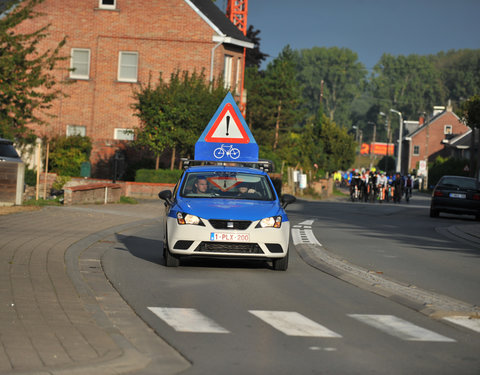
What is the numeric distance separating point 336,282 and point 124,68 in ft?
112

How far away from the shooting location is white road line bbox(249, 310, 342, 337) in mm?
7848

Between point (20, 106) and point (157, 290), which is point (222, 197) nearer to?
point (157, 290)

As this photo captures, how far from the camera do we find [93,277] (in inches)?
441

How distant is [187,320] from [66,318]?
1.14m

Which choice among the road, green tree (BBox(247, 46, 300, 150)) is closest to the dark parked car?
the road

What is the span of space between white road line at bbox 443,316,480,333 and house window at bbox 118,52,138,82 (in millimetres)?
36854

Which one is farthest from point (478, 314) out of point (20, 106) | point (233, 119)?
point (20, 106)

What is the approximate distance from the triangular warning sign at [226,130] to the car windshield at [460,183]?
16735mm

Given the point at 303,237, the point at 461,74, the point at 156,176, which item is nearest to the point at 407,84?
the point at 461,74

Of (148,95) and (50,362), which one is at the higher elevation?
(148,95)

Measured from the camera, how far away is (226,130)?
1731 cm

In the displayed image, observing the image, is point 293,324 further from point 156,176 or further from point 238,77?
point 238,77

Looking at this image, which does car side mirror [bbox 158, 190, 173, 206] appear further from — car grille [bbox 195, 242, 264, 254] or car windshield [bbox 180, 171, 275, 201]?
car grille [bbox 195, 242, 264, 254]

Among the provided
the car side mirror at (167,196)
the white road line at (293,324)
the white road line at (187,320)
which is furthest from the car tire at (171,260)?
the white road line at (293,324)
